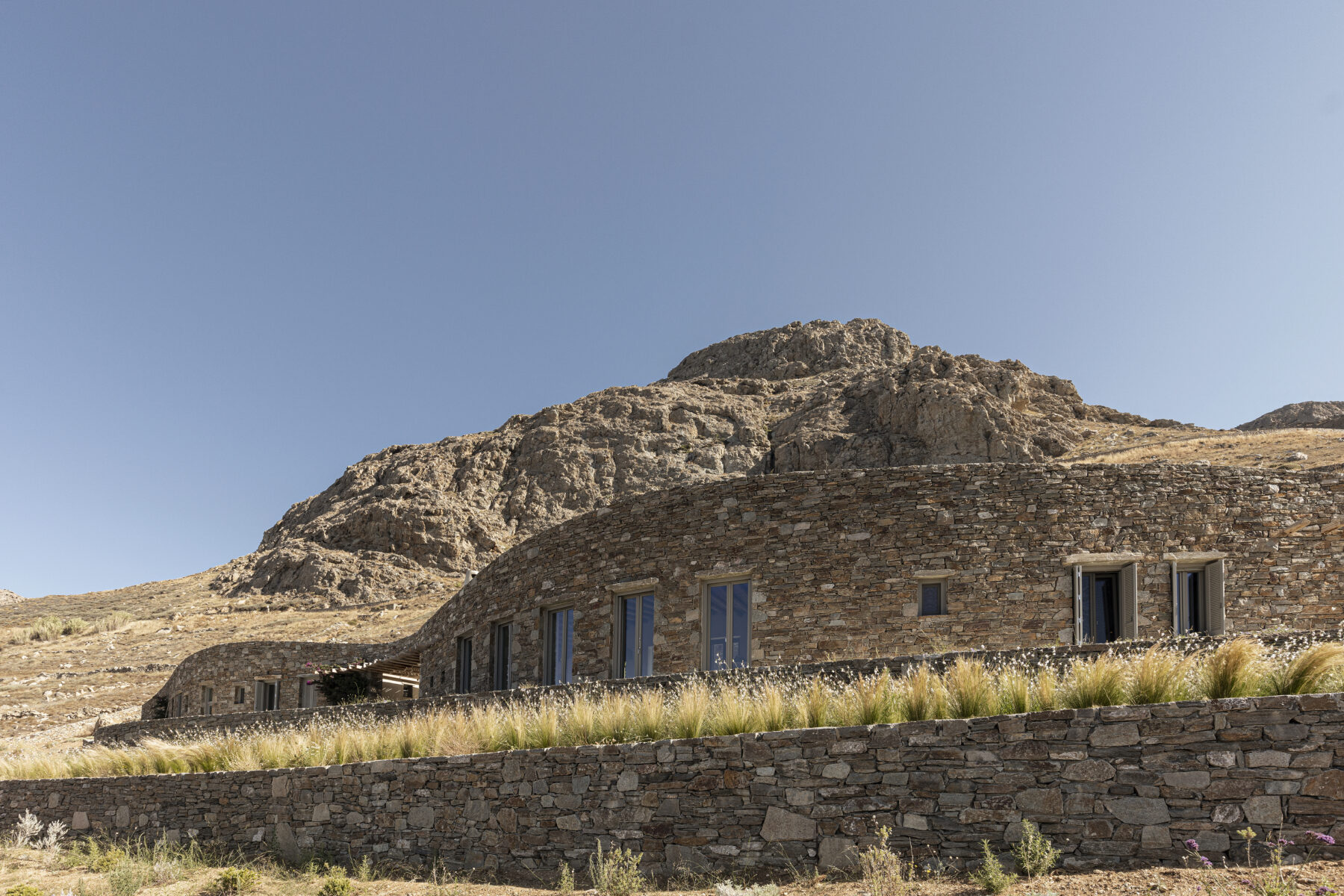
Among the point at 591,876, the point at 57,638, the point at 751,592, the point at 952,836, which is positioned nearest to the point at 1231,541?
the point at 751,592

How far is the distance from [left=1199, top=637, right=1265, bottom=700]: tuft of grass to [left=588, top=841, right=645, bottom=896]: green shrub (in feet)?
16.3

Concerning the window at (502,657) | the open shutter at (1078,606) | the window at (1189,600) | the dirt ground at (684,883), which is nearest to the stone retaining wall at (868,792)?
the dirt ground at (684,883)

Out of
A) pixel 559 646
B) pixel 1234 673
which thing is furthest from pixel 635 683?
pixel 1234 673

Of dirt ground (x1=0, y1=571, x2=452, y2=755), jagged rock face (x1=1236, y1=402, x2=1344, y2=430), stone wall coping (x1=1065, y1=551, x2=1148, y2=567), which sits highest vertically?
jagged rock face (x1=1236, y1=402, x2=1344, y2=430)

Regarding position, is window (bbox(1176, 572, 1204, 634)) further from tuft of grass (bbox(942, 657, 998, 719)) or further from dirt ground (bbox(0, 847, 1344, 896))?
dirt ground (bbox(0, 847, 1344, 896))

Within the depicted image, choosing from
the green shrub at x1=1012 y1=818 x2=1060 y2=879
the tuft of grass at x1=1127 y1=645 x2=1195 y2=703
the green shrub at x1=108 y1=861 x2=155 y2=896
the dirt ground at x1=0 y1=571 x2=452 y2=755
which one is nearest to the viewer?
the green shrub at x1=1012 y1=818 x2=1060 y2=879

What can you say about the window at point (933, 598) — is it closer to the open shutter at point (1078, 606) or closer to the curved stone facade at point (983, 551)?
the curved stone facade at point (983, 551)

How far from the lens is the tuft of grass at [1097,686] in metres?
7.40

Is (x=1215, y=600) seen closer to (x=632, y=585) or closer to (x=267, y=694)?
(x=632, y=585)

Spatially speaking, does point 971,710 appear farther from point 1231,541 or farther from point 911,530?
point 1231,541

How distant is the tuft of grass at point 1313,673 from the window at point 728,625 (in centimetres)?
837

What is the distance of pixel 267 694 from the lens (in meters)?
25.5

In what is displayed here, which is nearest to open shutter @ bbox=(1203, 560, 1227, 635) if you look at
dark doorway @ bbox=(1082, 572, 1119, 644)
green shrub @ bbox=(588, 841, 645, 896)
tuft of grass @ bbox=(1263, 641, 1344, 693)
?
dark doorway @ bbox=(1082, 572, 1119, 644)

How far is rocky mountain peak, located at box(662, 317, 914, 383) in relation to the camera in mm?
69875
